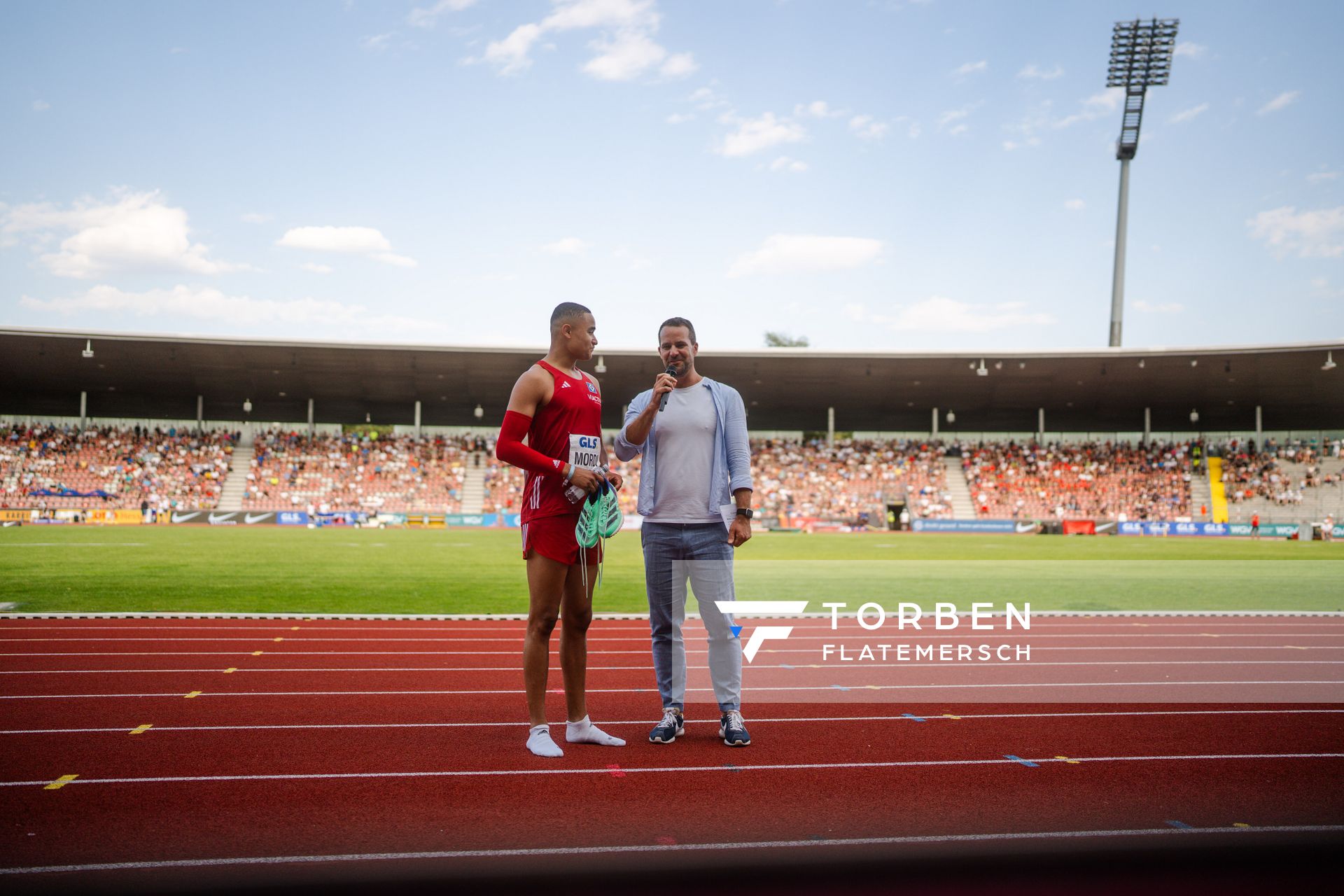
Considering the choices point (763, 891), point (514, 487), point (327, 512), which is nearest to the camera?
point (763, 891)

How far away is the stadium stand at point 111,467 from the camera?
124ft

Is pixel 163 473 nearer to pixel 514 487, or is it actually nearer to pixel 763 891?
pixel 514 487

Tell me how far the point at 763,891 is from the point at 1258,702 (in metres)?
4.23

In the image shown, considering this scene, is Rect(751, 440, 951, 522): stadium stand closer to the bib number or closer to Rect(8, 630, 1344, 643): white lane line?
Rect(8, 630, 1344, 643): white lane line

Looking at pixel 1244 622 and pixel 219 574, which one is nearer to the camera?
pixel 1244 622

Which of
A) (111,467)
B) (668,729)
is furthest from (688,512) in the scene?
(111,467)

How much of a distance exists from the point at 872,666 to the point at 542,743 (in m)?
3.30

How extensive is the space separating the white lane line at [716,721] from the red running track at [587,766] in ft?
0.07

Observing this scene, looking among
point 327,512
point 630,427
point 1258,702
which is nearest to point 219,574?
point 630,427

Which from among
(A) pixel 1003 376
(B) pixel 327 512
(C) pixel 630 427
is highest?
(A) pixel 1003 376

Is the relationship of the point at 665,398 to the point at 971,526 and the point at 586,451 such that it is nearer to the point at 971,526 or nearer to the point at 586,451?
the point at 586,451

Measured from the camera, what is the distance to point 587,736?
13.5 feet

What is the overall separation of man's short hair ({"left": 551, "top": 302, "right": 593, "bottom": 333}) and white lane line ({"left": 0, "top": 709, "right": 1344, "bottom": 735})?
78.6 inches

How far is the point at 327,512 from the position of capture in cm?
3891
